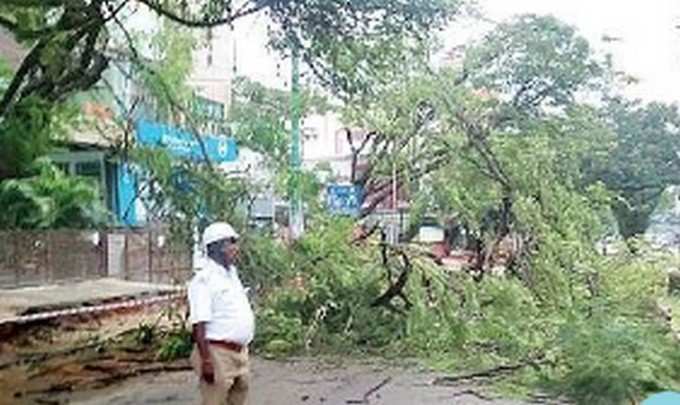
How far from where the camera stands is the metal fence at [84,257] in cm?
1853

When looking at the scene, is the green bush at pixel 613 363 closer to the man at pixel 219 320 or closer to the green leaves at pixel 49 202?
the man at pixel 219 320

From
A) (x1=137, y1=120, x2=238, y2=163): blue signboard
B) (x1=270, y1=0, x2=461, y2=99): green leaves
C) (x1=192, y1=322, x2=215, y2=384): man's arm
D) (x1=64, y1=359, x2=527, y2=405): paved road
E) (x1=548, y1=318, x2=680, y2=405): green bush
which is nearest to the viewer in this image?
(x1=192, y1=322, x2=215, y2=384): man's arm

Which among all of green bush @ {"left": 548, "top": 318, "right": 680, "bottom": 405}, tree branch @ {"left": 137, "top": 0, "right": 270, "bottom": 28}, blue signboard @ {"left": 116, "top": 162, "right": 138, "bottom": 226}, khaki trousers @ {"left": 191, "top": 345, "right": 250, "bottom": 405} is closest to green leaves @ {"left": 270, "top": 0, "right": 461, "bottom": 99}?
tree branch @ {"left": 137, "top": 0, "right": 270, "bottom": 28}

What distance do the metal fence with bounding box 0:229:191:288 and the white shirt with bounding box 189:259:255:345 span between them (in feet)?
31.0

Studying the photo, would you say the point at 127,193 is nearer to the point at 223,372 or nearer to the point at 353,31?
the point at 353,31

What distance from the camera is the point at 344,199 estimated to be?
19031mm

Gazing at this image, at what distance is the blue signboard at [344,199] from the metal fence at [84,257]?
273 cm

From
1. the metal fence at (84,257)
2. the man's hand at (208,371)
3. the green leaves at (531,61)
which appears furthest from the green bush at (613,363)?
the green leaves at (531,61)

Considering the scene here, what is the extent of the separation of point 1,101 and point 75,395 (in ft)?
20.2

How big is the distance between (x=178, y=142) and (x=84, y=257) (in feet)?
23.0

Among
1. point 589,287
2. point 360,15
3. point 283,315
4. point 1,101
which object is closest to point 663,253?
point 589,287

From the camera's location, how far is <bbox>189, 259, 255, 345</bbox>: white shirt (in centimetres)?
701

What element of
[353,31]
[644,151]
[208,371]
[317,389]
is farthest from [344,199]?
[644,151]

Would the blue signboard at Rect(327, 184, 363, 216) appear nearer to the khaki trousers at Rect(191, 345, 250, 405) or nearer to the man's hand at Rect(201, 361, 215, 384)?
the khaki trousers at Rect(191, 345, 250, 405)
